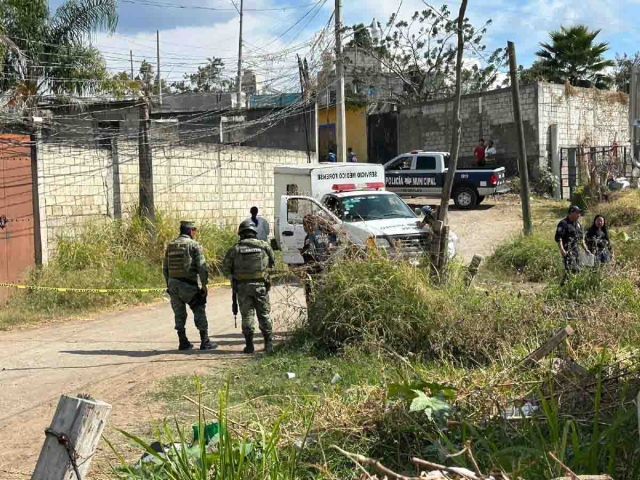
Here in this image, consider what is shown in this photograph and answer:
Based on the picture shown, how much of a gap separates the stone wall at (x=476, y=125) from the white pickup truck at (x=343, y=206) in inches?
503

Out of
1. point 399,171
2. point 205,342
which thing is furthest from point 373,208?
point 399,171

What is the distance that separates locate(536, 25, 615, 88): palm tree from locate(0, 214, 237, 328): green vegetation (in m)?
25.5

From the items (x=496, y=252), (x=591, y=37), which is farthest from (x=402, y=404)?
(x=591, y=37)

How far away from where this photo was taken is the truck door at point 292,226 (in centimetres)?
1416

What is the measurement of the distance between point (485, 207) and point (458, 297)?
16.4 m

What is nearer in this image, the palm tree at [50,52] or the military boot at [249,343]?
the military boot at [249,343]

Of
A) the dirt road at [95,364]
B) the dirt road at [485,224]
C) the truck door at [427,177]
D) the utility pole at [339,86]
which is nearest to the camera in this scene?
the dirt road at [95,364]

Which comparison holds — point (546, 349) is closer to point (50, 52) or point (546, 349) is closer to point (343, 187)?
point (343, 187)

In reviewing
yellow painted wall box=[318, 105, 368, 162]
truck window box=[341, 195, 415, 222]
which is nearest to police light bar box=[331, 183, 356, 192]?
truck window box=[341, 195, 415, 222]

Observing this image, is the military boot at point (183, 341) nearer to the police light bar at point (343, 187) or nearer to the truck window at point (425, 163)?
the police light bar at point (343, 187)

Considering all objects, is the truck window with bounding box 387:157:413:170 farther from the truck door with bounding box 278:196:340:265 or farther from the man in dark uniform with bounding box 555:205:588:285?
the man in dark uniform with bounding box 555:205:588:285

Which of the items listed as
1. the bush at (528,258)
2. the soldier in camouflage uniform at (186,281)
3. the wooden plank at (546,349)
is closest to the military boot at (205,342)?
the soldier in camouflage uniform at (186,281)

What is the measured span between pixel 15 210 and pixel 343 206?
5785mm

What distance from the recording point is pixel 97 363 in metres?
8.62
